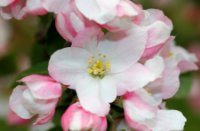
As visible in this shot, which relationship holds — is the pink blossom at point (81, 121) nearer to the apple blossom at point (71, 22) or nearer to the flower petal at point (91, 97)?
the flower petal at point (91, 97)

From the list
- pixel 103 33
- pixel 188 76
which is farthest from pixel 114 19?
pixel 188 76

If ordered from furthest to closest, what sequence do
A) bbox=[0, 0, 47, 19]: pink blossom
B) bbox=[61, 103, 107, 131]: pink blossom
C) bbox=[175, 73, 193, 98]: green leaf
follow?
bbox=[175, 73, 193, 98]: green leaf, bbox=[0, 0, 47, 19]: pink blossom, bbox=[61, 103, 107, 131]: pink blossom

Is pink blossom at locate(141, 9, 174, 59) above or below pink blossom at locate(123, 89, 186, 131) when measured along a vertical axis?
above

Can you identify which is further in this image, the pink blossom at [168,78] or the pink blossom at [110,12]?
the pink blossom at [168,78]

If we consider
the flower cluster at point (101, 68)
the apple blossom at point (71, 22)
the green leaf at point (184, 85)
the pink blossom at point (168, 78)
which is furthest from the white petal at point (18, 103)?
the green leaf at point (184, 85)

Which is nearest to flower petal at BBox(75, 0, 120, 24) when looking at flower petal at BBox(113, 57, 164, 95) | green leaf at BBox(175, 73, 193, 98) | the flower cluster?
the flower cluster

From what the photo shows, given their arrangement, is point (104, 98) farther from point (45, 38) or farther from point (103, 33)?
point (45, 38)

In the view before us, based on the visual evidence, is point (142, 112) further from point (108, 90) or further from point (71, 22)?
point (71, 22)

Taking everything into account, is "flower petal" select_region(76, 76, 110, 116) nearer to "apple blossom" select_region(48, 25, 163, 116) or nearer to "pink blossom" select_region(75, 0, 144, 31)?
"apple blossom" select_region(48, 25, 163, 116)

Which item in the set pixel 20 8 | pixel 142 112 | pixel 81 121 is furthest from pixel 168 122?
pixel 20 8
